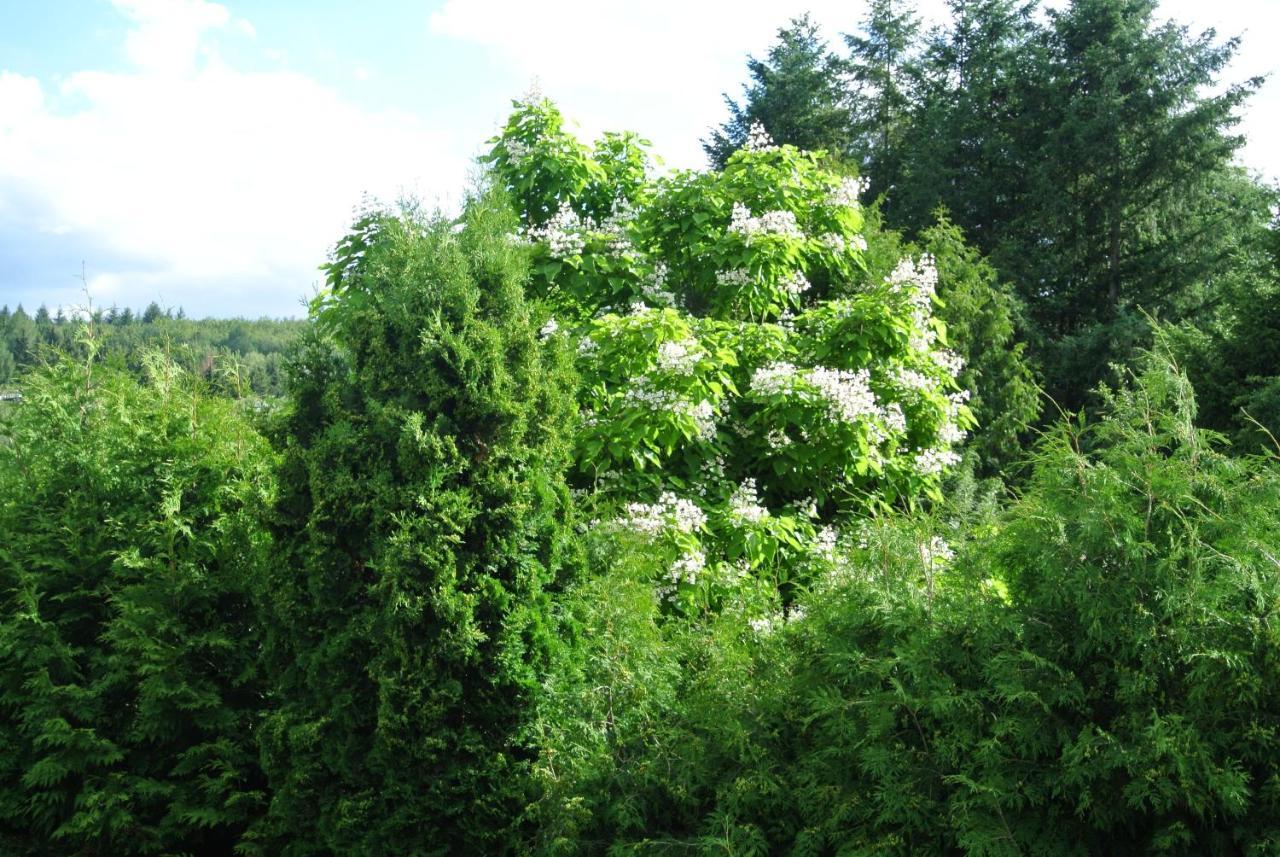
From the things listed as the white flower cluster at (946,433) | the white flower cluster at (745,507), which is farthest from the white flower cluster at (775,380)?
the white flower cluster at (946,433)

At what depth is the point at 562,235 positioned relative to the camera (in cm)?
764

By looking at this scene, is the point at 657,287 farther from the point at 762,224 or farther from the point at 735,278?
the point at 762,224

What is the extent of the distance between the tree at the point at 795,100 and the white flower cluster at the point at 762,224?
2078cm

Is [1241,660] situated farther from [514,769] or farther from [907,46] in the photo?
[907,46]

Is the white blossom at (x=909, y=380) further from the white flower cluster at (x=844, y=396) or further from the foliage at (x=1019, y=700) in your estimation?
the foliage at (x=1019, y=700)

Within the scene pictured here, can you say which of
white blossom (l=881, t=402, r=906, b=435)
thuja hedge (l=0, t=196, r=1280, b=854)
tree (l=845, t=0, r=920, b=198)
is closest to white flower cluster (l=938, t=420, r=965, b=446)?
white blossom (l=881, t=402, r=906, b=435)

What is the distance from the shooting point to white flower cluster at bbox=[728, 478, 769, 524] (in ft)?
21.1

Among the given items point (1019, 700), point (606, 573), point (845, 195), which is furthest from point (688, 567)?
point (845, 195)

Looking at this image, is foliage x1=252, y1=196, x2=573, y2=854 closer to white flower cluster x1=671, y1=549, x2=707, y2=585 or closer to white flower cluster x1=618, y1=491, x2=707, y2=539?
white flower cluster x1=618, y1=491, x2=707, y2=539

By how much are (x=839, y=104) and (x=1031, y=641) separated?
2969cm

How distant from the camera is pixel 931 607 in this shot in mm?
3344

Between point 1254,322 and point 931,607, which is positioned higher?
point 1254,322

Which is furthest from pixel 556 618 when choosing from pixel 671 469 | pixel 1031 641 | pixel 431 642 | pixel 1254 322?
pixel 1254 322

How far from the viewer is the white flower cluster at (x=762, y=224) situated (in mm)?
7730
